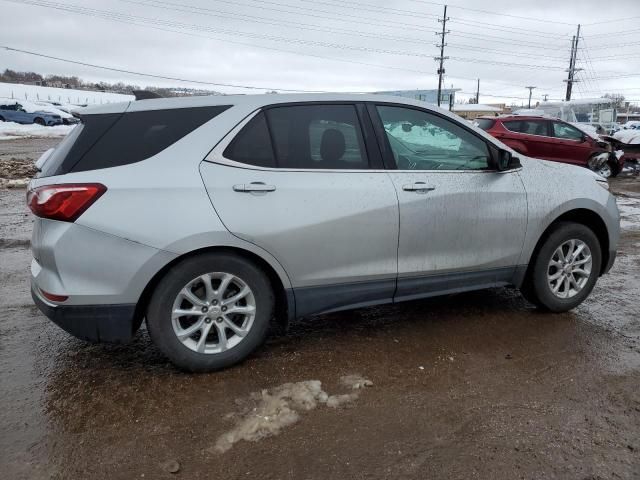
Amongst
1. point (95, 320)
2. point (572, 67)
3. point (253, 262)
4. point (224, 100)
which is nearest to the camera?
point (95, 320)

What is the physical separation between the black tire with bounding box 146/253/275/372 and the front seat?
2.85 ft

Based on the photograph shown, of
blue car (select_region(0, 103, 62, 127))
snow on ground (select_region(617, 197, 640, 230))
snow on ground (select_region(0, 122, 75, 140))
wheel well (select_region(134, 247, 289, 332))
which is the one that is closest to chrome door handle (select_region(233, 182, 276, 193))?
wheel well (select_region(134, 247, 289, 332))

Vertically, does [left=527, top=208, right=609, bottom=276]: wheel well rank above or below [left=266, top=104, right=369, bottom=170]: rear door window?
below

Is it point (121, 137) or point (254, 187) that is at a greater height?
point (121, 137)

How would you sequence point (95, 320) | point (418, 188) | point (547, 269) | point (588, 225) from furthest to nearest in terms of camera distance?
point (588, 225) → point (547, 269) → point (418, 188) → point (95, 320)

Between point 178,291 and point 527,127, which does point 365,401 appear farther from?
point 527,127

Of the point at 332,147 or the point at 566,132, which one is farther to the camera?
the point at 566,132

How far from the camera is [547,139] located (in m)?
13.9

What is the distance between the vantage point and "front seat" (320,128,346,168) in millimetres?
3475

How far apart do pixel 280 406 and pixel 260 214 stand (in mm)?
1146

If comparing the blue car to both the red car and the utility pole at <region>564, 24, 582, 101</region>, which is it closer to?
the red car

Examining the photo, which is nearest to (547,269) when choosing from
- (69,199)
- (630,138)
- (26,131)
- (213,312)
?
(213,312)

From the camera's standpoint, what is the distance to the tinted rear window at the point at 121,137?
3.08 meters

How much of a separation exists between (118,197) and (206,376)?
4.07 feet
